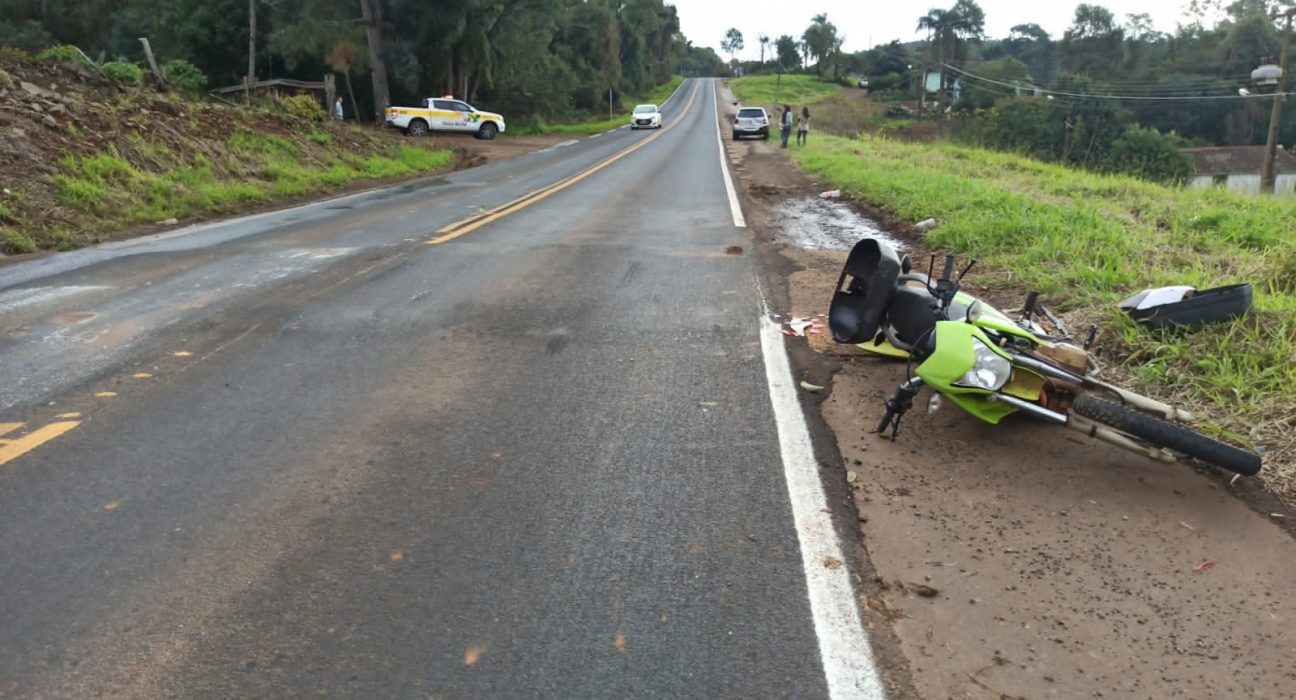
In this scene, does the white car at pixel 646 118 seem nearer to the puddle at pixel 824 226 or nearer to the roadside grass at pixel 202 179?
the roadside grass at pixel 202 179

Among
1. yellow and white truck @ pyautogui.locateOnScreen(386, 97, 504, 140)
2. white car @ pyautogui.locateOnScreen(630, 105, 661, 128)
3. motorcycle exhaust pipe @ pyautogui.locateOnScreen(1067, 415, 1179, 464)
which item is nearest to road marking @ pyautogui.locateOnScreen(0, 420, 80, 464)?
motorcycle exhaust pipe @ pyautogui.locateOnScreen(1067, 415, 1179, 464)

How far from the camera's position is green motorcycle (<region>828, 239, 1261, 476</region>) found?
382cm

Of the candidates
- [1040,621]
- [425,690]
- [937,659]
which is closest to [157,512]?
[425,690]

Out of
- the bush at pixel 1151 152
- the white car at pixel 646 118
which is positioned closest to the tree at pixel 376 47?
the white car at pixel 646 118

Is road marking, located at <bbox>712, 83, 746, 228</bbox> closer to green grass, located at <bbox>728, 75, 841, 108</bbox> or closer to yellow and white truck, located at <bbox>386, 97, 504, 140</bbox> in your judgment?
yellow and white truck, located at <bbox>386, 97, 504, 140</bbox>

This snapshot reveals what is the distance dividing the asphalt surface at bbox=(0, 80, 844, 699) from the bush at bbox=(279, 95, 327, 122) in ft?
56.8

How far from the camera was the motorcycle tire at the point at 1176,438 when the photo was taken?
369cm

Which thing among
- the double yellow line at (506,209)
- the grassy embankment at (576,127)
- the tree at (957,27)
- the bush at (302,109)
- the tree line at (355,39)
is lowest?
the double yellow line at (506,209)

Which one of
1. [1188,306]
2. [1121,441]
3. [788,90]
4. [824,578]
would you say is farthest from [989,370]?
[788,90]

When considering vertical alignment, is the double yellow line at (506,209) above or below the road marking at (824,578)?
above

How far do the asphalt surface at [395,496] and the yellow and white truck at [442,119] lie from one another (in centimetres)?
2902

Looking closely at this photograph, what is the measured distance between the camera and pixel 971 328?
4.16m

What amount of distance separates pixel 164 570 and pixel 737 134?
37056 millimetres

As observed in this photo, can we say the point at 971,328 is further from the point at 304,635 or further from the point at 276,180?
the point at 276,180
